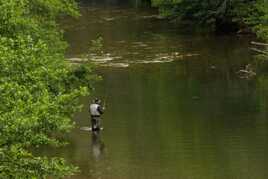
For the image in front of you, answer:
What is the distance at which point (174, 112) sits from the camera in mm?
31578

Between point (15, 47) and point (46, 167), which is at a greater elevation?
point (15, 47)

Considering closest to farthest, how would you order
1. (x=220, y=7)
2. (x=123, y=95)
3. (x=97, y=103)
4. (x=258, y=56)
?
1. (x=97, y=103)
2. (x=123, y=95)
3. (x=258, y=56)
4. (x=220, y=7)

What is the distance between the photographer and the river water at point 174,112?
22922mm

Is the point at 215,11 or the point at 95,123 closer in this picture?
the point at 95,123

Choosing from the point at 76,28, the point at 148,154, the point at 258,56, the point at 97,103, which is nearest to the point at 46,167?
the point at 148,154

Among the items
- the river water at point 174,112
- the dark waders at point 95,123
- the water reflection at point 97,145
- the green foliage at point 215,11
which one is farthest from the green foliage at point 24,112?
the green foliage at point 215,11

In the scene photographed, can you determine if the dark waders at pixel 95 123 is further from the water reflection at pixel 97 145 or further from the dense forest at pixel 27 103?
the dense forest at pixel 27 103

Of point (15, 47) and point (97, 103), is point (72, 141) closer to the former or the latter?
point (97, 103)

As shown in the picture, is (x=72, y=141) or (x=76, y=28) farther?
(x=76, y=28)

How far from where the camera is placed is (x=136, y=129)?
28.2 meters

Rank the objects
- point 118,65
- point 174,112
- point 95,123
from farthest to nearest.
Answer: point 118,65
point 174,112
point 95,123

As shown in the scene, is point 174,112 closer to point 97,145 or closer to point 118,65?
point 97,145

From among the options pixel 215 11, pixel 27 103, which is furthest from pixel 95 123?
pixel 215 11

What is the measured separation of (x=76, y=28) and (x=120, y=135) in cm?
3925
